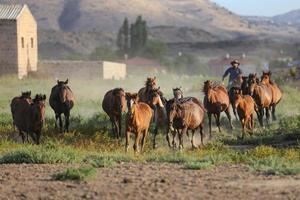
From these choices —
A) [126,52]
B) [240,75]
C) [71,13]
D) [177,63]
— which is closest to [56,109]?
[240,75]

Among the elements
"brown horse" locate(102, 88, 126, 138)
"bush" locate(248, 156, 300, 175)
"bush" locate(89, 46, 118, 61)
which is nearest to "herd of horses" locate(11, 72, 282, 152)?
"brown horse" locate(102, 88, 126, 138)

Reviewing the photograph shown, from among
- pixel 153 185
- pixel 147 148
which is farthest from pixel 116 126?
pixel 153 185

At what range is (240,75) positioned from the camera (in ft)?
89.4

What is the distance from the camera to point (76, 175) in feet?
42.3

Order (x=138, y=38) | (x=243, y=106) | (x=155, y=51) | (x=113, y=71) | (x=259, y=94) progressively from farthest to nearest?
(x=138, y=38), (x=155, y=51), (x=113, y=71), (x=259, y=94), (x=243, y=106)

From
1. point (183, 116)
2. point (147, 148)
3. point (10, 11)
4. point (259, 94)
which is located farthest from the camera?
point (10, 11)

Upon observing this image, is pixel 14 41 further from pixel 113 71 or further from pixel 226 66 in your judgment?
pixel 226 66

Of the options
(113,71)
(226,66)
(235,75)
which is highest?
(226,66)

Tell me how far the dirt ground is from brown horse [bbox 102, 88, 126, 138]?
8096 millimetres

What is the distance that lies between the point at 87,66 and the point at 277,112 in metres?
28.0

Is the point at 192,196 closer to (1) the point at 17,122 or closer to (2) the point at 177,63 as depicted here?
(1) the point at 17,122

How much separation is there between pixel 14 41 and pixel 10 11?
295 centimetres

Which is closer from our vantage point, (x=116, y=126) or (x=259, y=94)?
(x=116, y=126)

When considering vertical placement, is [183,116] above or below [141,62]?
below
